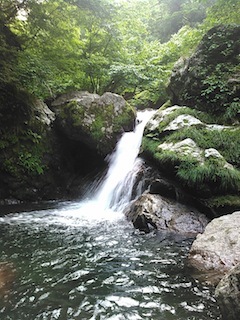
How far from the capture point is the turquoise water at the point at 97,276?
9.62ft

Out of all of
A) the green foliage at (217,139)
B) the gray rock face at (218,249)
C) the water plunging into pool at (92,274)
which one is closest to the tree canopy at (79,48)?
the green foliage at (217,139)

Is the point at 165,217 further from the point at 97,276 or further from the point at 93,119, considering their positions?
the point at 93,119

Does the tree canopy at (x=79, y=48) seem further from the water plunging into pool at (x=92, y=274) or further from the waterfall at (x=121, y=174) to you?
the water plunging into pool at (x=92, y=274)

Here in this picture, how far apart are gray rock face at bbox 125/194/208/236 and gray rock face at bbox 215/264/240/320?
3.07 m

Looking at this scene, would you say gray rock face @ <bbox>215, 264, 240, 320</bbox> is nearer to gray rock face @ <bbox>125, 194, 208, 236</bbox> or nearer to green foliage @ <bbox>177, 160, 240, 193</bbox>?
gray rock face @ <bbox>125, 194, 208, 236</bbox>

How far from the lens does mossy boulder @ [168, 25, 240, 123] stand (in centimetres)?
803

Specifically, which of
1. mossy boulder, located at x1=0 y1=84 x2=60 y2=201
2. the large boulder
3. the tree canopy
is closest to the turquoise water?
mossy boulder, located at x1=0 y1=84 x2=60 y2=201

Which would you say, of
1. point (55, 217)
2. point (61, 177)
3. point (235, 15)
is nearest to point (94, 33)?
point (235, 15)

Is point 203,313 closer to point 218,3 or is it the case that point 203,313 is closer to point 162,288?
point 162,288

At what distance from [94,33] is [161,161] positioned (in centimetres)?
666

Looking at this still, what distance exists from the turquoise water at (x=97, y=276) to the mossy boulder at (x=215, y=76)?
4678 mm

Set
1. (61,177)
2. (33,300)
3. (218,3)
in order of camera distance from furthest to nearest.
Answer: (61,177) → (218,3) → (33,300)

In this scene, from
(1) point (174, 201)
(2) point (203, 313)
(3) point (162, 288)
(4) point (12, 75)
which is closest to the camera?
(2) point (203, 313)

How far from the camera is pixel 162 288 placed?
11.2 feet
